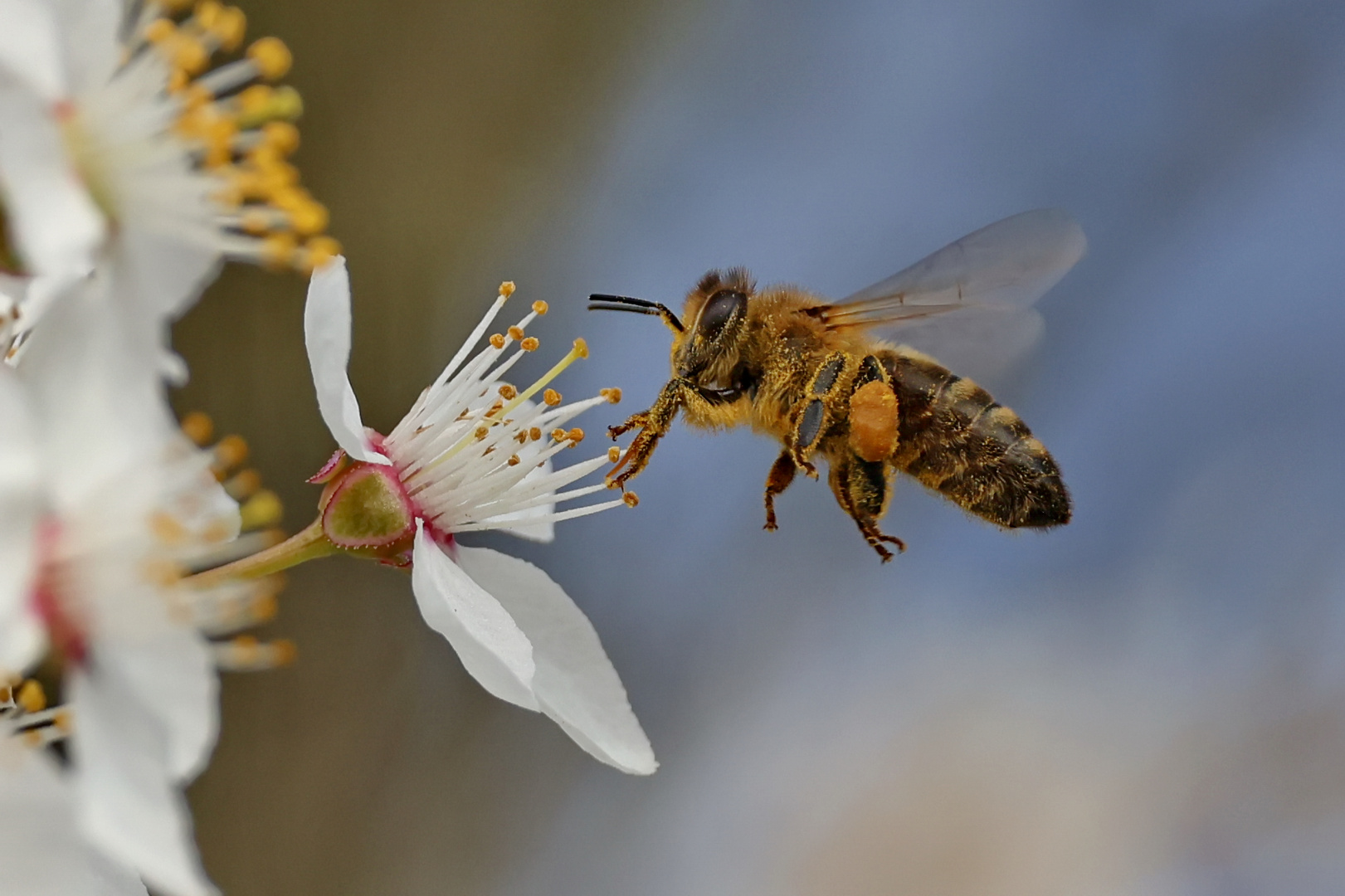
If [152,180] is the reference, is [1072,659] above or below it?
below

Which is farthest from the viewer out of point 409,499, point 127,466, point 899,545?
point 899,545

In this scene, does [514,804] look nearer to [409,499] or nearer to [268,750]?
[268,750]

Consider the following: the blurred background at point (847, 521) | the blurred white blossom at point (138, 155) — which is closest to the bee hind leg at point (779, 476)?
the blurred white blossom at point (138, 155)

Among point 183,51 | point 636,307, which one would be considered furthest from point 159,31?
point 636,307

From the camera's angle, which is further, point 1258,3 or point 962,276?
point 1258,3

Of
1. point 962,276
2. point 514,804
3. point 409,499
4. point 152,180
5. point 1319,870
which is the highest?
point 962,276

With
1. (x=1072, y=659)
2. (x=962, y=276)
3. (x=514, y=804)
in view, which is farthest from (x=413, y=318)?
(x=962, y=276)

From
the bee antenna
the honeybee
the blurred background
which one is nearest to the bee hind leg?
the honeybee

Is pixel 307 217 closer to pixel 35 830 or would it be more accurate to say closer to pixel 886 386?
pixel 35 830
